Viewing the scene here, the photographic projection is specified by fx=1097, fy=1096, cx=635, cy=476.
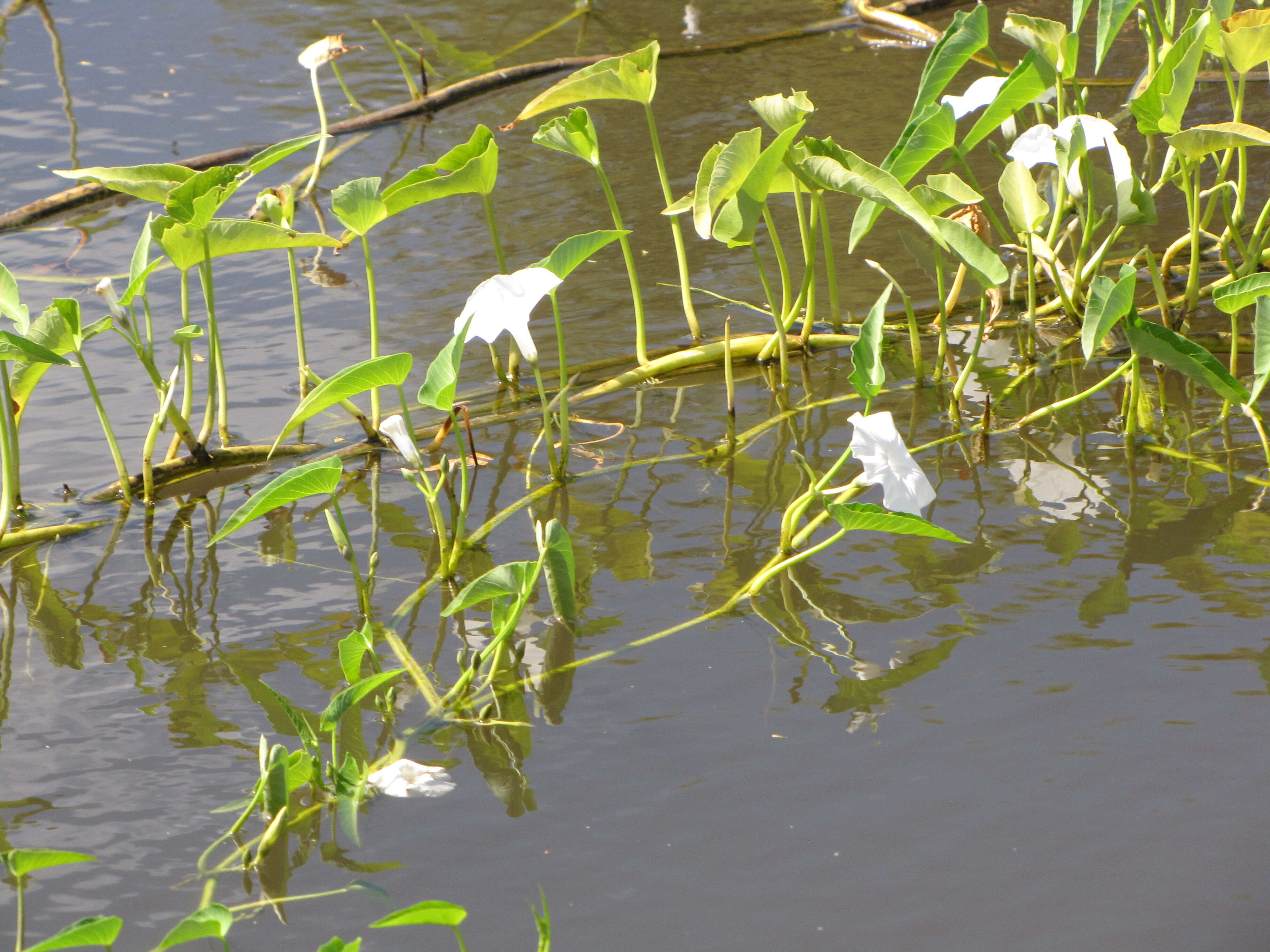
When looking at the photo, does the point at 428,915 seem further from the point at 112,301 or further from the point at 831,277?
the point at 831,277

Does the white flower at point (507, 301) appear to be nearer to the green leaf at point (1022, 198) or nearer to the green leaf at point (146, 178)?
the green leaf at point (146, 178)

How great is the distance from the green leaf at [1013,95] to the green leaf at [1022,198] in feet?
0.20

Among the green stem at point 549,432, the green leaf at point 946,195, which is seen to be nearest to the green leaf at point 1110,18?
the green leaf at point 946,195

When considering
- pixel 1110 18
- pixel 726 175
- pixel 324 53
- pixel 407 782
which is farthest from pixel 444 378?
pixel 324 53

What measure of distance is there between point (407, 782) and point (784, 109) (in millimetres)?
994

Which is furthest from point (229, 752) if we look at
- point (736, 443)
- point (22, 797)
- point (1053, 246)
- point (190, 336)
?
point (1053, 246)

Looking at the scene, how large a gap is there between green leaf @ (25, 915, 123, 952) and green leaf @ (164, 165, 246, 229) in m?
0.85

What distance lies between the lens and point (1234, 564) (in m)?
1.19

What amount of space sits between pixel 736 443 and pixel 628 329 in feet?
1.42

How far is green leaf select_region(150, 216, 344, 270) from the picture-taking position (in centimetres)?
133

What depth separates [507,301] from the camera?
1214 mm

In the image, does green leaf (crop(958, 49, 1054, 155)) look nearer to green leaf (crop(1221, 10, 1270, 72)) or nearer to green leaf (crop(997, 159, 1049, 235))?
green leaf (crop(997, 159, 1049, 235))

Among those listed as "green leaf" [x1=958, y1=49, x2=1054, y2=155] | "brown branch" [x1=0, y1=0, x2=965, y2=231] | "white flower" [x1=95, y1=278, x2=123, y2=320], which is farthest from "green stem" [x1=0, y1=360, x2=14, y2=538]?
"green leaf" [x1=958, y1=49, x2=1054, y2=155]

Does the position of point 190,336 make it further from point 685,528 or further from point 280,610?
point 685,528
